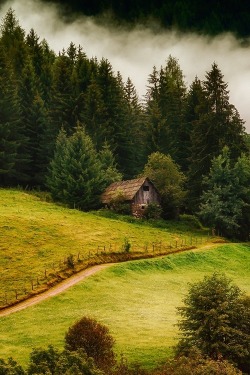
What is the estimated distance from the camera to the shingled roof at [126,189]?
201ft

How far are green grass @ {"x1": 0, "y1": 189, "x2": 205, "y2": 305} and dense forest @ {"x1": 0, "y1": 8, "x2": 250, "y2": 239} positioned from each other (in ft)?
15.6

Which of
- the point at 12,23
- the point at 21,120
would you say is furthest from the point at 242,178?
the point at 12,23

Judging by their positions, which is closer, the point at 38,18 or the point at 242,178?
the point at 242,178

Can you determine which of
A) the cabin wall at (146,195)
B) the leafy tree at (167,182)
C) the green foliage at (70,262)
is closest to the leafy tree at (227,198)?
the leafy tree at (167,182)

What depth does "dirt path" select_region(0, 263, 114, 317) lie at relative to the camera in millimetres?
32200

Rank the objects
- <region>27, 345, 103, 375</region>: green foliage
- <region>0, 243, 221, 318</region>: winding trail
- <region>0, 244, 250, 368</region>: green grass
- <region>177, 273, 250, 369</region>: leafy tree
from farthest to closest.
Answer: <region>0, 243, 221, 318</region>: winding trail < <region>0, 244, 250, 368</region>: green grass < <region>177, 273, 250, 369</region>: leafy tree < <region>27, 345, 103, 375</region>: green foliage

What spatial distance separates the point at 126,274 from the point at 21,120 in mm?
43897

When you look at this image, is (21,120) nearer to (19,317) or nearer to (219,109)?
(219,109)

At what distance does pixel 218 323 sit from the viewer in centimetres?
1983

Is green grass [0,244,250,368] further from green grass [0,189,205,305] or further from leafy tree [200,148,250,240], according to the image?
leafy tree [200,148,250,240]

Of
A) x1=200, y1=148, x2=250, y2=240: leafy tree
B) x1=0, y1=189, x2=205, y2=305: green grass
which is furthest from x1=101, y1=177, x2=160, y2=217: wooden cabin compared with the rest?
x1=200, y1=148, x2=250, y2=240: leafy tree

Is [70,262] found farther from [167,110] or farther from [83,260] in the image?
[167,110]

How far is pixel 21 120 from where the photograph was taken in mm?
76500

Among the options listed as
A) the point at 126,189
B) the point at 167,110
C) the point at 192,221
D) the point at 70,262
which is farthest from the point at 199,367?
the point at 167,110
